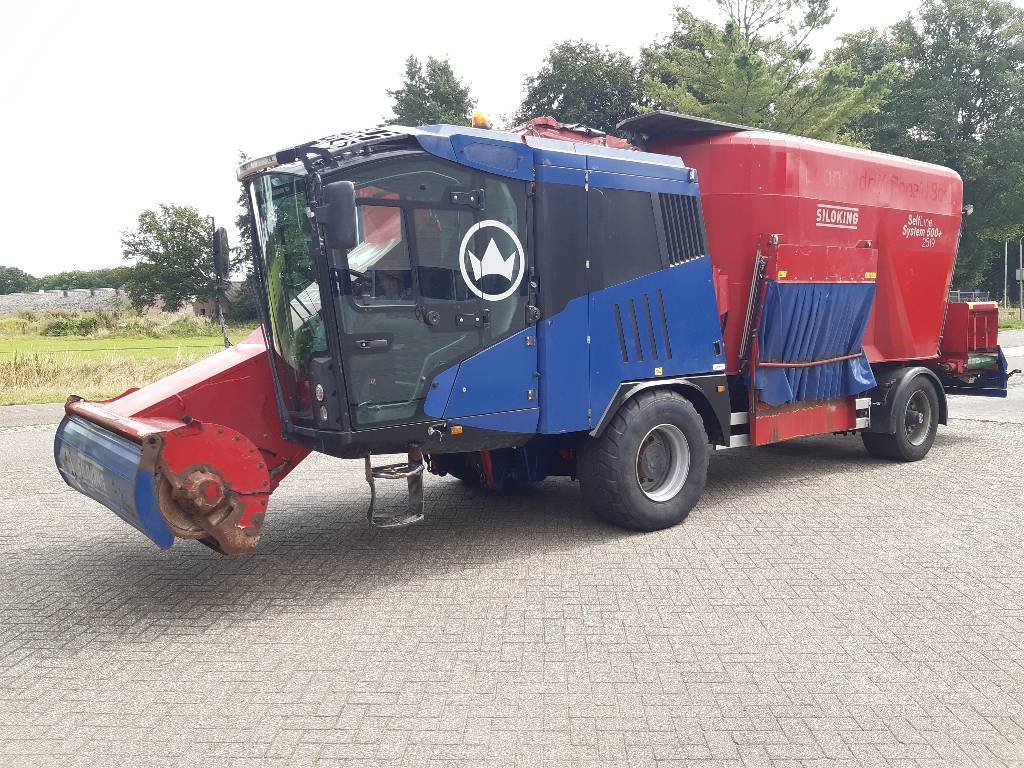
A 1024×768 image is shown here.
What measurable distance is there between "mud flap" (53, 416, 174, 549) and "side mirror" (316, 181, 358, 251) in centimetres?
158

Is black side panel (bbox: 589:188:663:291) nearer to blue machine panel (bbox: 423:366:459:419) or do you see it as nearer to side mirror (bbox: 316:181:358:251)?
blue machine panel (bbox: 423:366:459:419)

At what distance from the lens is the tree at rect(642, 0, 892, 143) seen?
2253 cm

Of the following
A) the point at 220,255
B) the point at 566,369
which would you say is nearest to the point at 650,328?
the point at 566,369

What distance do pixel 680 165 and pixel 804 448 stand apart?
4585mm

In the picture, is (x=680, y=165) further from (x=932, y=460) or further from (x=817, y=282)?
(x=932, y=460)

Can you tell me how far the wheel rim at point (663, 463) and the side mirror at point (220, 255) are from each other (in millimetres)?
3276

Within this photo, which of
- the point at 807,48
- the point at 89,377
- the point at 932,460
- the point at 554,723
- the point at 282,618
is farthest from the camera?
the point at 807,48

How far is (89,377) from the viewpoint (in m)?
18.0

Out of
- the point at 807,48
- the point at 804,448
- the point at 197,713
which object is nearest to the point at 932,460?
the point at 804,448

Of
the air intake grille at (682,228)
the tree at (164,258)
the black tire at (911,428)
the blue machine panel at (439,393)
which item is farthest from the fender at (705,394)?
the tree at (164,258)

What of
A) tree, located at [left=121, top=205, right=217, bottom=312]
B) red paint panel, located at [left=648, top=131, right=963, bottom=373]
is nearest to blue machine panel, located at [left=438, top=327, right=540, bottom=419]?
red paint panel, located at [left=648, top=131, right=963, bottom=373]

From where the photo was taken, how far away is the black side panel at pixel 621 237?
5.82 meters

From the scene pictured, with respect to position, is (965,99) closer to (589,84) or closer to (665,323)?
(589,84)

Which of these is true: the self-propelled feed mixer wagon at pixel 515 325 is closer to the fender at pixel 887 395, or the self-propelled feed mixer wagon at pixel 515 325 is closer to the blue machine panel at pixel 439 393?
the blue machine panel at pixel 439 393
